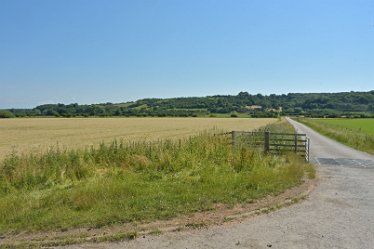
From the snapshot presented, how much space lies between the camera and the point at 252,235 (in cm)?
650

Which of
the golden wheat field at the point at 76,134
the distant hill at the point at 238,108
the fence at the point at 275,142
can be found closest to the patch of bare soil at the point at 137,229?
the fence at the point at 275,142

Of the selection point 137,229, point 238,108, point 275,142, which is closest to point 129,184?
point 137,229

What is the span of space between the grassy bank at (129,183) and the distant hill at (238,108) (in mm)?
135598

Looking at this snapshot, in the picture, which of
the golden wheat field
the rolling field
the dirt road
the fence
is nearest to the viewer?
the dirt road

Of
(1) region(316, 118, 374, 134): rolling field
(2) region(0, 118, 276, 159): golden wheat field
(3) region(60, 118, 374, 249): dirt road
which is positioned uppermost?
(3) region(60, 118, 374, 249): dirt road

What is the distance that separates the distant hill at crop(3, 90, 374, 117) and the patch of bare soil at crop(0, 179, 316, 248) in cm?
14042

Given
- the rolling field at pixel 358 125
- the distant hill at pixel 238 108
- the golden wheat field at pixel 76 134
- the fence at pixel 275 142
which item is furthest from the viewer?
the distant hill at pixel 238 108

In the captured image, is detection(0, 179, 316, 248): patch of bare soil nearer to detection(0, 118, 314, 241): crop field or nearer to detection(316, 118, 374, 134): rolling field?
detection(0, 118, 314, 241): crop field

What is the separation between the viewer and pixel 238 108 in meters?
180

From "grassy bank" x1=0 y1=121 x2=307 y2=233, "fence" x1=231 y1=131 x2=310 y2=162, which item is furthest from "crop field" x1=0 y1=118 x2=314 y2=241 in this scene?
"fence" x1=231 y1=131 x2=310 y2=162

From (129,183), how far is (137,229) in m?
3.31

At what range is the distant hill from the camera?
153 meters

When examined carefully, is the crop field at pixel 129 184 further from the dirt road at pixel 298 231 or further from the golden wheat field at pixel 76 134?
the golden wheat field at pixel 76 134

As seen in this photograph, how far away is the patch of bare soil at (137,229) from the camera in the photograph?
610 centimetres
